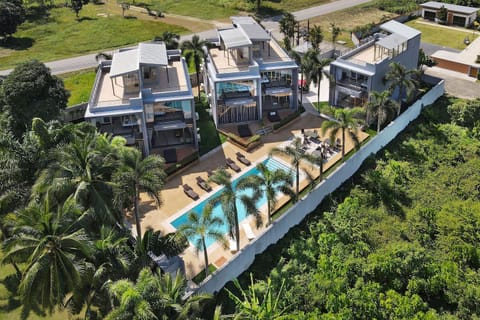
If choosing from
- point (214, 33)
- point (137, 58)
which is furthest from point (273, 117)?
point (214, 33)

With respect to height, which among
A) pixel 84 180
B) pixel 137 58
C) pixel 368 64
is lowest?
pixel 84 180

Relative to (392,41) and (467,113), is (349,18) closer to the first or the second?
(392,41)

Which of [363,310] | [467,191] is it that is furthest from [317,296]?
[467,191]

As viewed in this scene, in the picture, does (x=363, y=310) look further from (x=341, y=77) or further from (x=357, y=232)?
(x=341, y=77)

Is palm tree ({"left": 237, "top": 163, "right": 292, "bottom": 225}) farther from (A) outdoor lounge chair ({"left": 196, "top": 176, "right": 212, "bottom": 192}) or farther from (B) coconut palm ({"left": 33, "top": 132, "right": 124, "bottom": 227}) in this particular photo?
(B) coconut palm ({"left": 33, "top": 132, "right": 124, "bottom": 227})

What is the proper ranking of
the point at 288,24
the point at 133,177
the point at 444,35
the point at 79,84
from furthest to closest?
the point at 444,35
the point at 288,24
the point at 79,84
the point at 133,177
